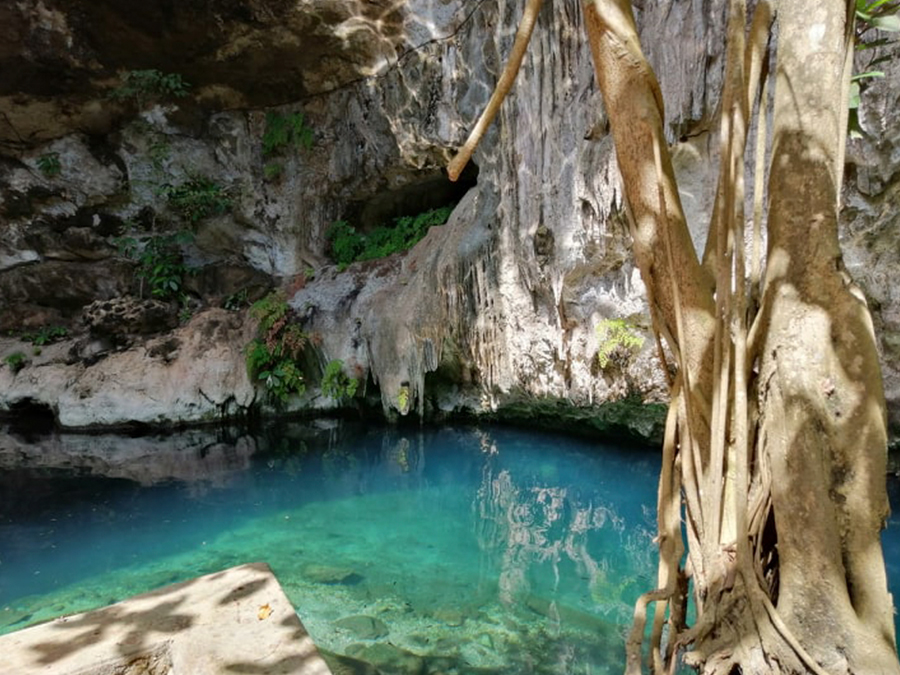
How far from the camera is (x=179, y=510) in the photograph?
5.16 m

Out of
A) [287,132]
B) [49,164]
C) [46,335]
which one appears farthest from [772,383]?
[49,164]

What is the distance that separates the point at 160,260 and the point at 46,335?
2.17 m

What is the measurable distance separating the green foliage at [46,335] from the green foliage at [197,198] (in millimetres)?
2829

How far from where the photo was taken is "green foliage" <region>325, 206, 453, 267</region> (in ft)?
29.8

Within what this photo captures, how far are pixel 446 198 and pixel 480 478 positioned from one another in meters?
5.57

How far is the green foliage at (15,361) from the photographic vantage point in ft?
28.0

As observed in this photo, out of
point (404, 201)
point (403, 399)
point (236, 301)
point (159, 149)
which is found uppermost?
point (159, 149)

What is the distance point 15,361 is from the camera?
8.55 metres

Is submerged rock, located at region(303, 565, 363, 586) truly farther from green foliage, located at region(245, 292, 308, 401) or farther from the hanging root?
green foliage, located at region(245, 292, 308, 401)

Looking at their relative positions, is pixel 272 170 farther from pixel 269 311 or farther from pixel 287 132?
pixel 269 311

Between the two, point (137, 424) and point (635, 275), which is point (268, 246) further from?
point (635, 275)

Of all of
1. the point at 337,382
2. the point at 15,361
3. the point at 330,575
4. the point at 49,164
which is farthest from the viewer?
the point at 49,164

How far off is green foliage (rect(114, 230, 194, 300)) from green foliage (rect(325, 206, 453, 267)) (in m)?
2.66

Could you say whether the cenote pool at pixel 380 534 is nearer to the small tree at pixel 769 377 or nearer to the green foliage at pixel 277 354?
the green foliage at pixel 277 354
